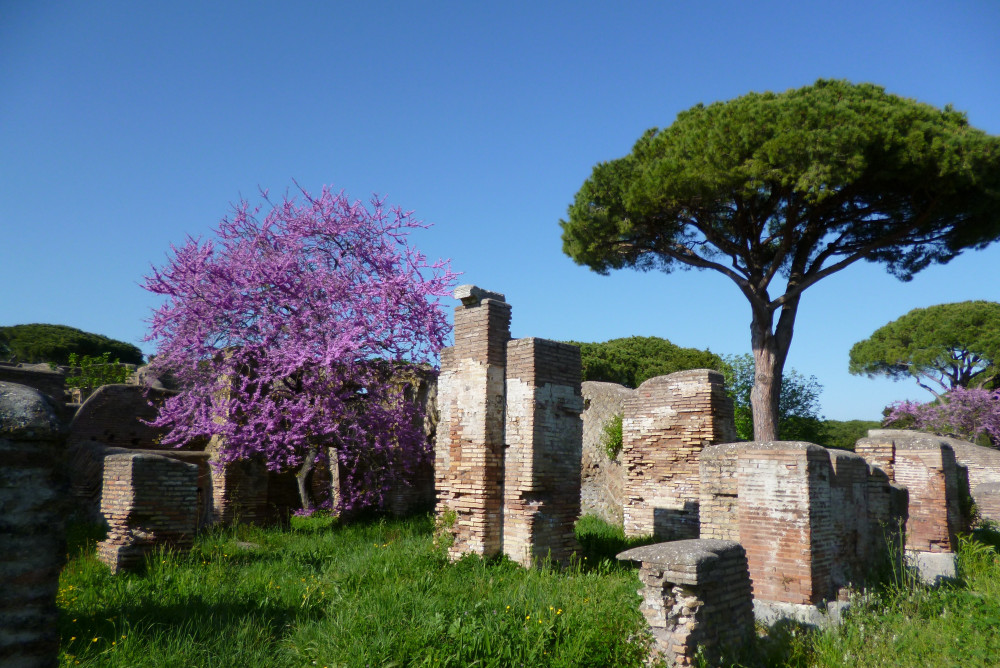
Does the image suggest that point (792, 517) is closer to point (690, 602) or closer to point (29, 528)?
point (690, 602)

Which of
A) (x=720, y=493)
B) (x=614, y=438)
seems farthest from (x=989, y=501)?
(x=720, y=493)

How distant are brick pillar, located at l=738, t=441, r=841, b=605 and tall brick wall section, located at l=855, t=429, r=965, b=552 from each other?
14.0 ft

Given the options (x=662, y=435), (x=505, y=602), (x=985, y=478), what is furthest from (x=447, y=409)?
(x=985, y=478)

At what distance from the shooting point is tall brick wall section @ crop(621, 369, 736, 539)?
926 centimetres

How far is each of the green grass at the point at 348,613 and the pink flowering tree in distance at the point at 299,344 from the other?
3.89m

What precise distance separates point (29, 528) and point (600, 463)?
36.4ft

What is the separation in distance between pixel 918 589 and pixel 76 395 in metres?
23.2

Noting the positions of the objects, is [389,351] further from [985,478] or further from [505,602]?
[985,478]

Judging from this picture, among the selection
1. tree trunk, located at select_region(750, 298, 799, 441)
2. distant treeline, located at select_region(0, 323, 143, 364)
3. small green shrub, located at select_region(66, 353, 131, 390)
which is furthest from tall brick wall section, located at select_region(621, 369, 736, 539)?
distant treeline, located at select_region(0, 323, 143, 364)

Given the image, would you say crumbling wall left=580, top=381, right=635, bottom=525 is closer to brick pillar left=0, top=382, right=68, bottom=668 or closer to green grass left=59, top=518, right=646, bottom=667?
green grass left=59, top=518, right=646, bottom=667

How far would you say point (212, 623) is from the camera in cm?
476

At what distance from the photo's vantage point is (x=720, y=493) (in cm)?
659

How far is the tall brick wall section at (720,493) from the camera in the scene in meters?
6.51

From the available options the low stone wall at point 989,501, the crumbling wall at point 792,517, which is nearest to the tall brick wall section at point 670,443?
the crumbling wall at point 792,517
